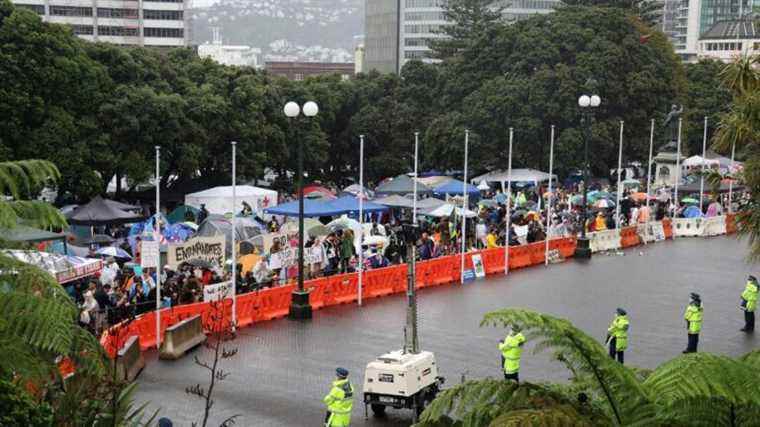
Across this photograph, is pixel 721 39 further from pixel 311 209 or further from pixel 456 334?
pixel 456 334

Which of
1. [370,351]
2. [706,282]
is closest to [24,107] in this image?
[370,351]

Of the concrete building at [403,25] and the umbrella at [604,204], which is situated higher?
the concrete building at [403,25]

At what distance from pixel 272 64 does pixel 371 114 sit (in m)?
130

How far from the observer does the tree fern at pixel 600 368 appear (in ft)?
28.7

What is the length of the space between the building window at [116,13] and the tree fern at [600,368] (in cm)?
10558

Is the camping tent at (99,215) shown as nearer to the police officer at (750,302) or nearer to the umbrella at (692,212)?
the police officer at (750,302)

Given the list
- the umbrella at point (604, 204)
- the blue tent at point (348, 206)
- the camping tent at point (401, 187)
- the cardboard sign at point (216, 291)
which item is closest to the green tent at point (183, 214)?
the blue tent at point (348, 206)

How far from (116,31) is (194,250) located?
8940 cm

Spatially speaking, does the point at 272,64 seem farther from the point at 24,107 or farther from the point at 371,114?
the point at 24,107

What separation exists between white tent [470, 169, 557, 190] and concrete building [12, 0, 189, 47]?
2560 inches

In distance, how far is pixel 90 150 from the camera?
40656 millimetres

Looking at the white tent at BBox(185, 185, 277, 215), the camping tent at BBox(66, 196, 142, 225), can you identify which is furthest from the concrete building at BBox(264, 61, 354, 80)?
the camping tent at BBox(66, 196, 142, 225)

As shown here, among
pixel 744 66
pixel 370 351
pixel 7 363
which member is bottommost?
pixel 370 351

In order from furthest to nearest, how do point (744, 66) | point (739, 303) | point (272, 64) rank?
1. point (272, 64)
2. point (739, 303)
3. point (744, 66)
